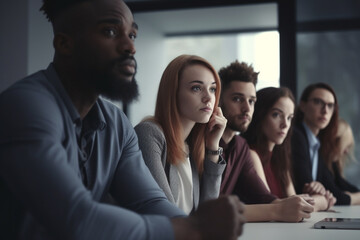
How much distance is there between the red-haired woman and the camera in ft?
6.44

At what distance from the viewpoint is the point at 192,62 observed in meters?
2.04

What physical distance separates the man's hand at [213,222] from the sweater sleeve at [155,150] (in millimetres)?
839

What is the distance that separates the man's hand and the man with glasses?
7.72ft

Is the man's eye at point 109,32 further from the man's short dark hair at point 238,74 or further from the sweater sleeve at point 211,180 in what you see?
the man's short dark hair at point 238,74

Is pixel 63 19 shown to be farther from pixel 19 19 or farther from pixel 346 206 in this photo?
pixel 19 19

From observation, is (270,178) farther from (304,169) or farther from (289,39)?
(289,39)

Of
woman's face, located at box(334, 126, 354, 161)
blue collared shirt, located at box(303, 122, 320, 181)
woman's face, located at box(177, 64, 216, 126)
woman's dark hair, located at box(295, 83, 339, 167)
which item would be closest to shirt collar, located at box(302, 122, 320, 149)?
blue collared shirt, located at box(303, 122, 320, 181)

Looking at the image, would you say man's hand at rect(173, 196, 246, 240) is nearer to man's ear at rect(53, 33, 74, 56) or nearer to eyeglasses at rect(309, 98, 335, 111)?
man's ear at rect(53, 33, 74, 56)

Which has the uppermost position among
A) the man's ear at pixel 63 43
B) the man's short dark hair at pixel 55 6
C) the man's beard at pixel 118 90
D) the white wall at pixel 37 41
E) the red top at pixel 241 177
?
the white wall at pixel 37 41

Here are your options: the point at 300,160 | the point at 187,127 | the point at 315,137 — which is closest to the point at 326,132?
the point at 315,137

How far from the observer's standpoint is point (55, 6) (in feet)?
3.97

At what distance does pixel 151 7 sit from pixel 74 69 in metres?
3.26

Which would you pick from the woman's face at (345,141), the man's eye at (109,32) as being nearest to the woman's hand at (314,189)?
the woman's face at (345,141)

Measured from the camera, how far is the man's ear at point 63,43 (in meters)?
1.17
